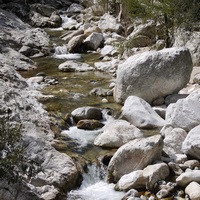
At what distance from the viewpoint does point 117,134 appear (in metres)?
9.48

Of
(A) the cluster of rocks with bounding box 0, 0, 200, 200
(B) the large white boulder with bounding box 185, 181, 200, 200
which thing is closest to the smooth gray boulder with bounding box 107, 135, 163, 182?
(A) the cluster of rocks with bounding box 0, 0, 200, 200

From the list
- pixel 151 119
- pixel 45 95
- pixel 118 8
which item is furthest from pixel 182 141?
pixel 118 8

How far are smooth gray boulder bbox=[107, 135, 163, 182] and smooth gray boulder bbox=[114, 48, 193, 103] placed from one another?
4.21m

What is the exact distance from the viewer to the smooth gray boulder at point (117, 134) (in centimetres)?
932

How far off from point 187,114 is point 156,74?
2.80m

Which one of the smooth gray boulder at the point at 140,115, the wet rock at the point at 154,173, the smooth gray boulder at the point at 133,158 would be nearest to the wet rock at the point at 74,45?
the smooth gray boulder at the point at 140,115

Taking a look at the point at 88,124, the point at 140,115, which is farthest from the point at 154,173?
the point at 88,124

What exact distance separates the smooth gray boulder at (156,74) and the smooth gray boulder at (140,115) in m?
1.12

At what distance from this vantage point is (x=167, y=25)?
16.7m

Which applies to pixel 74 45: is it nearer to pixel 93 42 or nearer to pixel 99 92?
pixel 93 42

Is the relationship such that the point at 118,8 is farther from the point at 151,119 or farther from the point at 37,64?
the point at 151,119

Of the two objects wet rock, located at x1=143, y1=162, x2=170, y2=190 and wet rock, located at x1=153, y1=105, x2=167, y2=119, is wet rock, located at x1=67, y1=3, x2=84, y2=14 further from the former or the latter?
wet rock, located at x1=143, y1=162, x2=170, y2=190

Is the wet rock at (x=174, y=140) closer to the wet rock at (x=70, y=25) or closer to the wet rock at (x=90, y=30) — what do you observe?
the wet rock at (x=90, y=30)

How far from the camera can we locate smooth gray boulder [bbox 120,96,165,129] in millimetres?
10367
